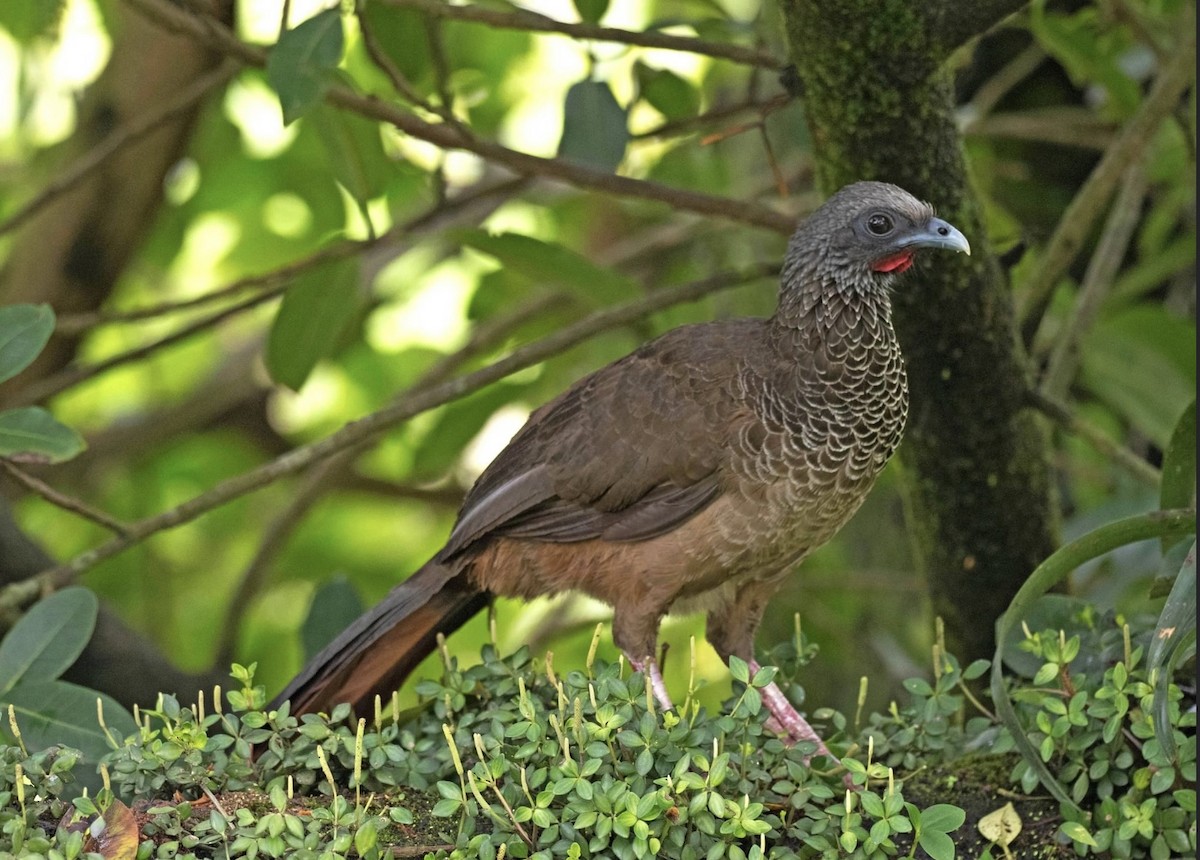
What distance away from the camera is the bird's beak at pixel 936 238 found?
8.62 feet

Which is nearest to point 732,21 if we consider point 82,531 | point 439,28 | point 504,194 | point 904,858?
→ point 439,28

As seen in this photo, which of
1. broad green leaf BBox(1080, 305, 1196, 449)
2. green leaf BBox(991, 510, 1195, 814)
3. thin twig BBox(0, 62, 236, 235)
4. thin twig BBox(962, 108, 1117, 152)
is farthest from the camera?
thin twig BBox(962, 108, 1117, 152)

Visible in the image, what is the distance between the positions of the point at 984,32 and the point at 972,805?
4.45 feet

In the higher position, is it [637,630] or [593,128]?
[593,128]

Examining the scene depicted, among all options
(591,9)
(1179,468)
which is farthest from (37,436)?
(1179,468)

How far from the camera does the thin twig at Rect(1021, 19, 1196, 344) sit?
3.15 metres

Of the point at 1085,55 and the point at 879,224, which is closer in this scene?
the point at 879,224

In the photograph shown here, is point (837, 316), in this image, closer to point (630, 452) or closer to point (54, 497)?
point (630, 452)

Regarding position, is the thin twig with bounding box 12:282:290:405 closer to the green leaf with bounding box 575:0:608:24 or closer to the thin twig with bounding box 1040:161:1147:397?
the green leaf with bounding box 575:0:608:24

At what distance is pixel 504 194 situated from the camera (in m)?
3.99

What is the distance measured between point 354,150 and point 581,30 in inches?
20.9

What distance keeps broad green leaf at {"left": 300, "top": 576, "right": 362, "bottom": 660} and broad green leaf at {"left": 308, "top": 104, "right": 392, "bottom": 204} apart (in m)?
0.80

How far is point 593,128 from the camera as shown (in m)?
2.93

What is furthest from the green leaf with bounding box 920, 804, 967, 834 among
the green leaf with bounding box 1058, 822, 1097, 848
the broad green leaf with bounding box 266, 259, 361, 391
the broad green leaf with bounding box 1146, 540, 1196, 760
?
the broad green leaf with bounding box 266, 259, 361, 391
